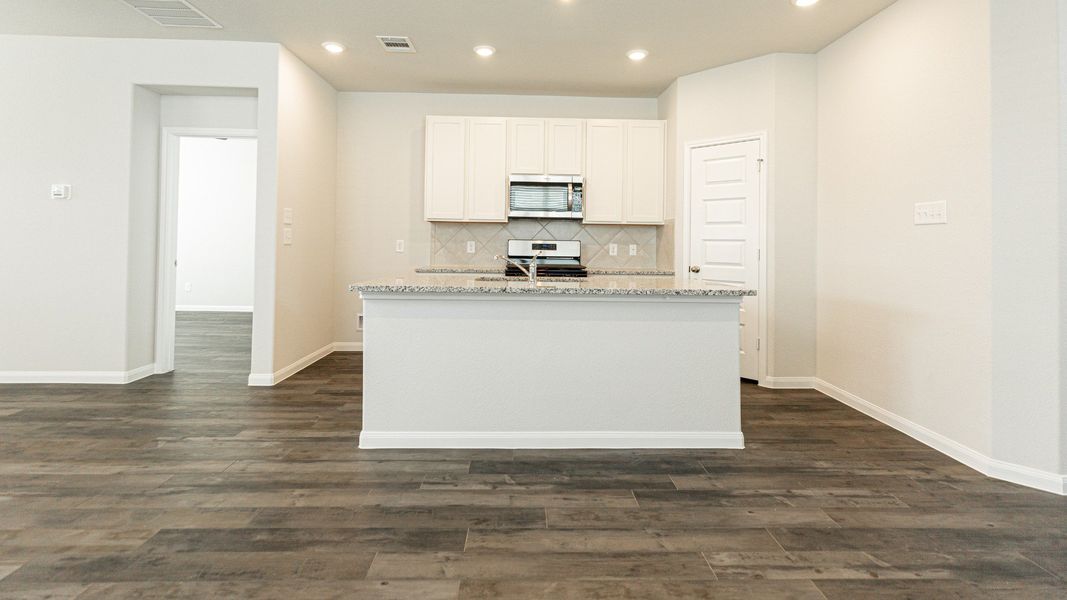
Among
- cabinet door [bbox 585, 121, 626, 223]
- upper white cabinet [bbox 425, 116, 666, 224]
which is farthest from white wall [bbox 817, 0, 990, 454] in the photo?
cabinet door [bbox 585, 121, 626, 223]

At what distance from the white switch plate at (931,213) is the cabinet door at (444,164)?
3.73 metres

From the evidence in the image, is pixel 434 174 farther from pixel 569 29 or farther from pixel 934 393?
pixel 934 393

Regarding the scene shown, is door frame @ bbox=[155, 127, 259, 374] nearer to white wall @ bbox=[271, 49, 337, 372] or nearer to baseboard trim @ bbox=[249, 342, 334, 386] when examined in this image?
white wall @ bbox=[271, 49, 337, 372]

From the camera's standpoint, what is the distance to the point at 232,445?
311 cm

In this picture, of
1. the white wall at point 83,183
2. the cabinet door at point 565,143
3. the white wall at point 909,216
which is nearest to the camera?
the white wall at point 909,216

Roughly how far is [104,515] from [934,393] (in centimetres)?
396

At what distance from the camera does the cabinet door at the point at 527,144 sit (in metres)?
5.68

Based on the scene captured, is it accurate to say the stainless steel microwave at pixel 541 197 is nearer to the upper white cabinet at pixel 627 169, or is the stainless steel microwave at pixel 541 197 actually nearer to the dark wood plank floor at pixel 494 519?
the upper white cabinet at pixel 627 169

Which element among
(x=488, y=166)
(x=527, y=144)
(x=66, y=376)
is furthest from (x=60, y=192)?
(x=527, y=144)

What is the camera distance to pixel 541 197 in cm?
568

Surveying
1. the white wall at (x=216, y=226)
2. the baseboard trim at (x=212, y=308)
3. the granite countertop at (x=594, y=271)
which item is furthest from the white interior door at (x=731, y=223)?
the baseboard trim at (x=212, y=308)

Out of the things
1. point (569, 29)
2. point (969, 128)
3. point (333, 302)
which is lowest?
point (333, 302)

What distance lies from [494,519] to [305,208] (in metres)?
3.82

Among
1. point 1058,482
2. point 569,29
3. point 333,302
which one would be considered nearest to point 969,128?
point 1058,482
